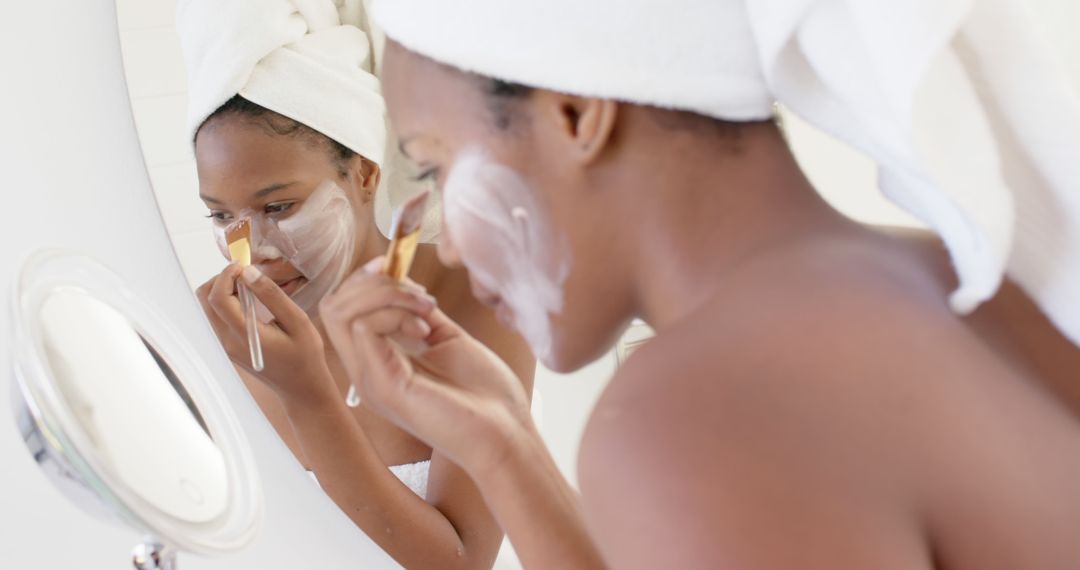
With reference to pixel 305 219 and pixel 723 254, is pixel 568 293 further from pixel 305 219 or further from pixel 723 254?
pixel 305 219

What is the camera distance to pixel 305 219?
666 mm

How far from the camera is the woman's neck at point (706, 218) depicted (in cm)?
48

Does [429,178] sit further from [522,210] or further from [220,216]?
[220,216]

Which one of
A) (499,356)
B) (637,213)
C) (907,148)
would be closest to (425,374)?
(499,356)

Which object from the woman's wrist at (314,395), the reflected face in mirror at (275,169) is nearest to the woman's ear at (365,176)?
the reflected face in mirror at (275,169)

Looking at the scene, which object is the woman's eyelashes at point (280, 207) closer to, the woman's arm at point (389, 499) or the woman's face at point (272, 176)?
the woman's face at point (272, 176)

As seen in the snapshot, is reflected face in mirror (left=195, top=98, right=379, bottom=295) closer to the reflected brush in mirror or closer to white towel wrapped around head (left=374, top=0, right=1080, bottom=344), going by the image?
the reflected brush in mirror

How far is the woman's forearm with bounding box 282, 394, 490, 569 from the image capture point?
69cm

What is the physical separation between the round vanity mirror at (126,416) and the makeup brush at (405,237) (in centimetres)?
15

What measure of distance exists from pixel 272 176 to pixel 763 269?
311 mm

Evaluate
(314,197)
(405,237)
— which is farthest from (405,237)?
(314,197)

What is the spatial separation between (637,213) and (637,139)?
30 millimetres

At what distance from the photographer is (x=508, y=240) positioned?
1.75 ft

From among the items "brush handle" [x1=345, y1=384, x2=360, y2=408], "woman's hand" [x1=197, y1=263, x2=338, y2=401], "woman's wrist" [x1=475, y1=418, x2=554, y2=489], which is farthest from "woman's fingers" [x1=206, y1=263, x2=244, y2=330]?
"woman's wrist" [x1=475, y1=418, x2=554, y2=489]
